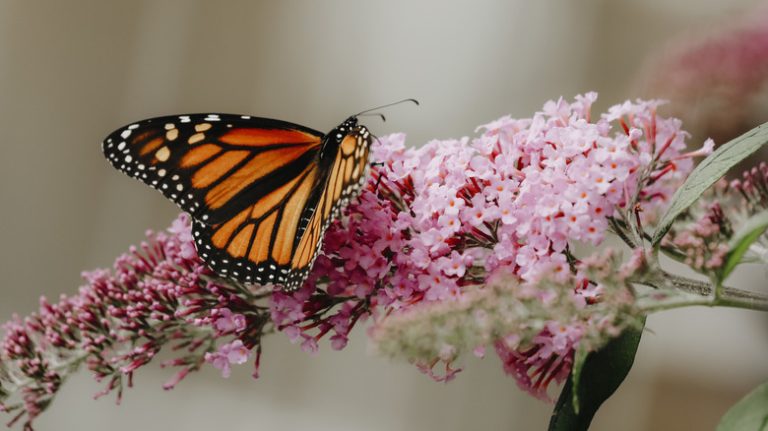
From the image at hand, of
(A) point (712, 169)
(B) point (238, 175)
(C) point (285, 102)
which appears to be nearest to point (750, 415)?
(A) point (712, 169)

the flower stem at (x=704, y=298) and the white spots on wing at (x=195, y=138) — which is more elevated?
the white spots on wing at (x=195, y=138)

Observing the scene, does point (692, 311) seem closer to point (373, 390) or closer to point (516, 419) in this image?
point (516, 419)

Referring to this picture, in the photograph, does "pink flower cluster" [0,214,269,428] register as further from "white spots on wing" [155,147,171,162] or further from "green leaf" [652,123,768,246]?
"green leaf" [652,123,768,246]

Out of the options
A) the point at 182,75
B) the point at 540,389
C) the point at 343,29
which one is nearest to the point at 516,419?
the point at 343,29

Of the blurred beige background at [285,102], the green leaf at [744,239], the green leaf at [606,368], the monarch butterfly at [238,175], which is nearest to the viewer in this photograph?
the green leaf at [744,239]

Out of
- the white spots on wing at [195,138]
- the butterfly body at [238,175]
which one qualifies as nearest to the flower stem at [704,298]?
the butterfly body at [238,175]

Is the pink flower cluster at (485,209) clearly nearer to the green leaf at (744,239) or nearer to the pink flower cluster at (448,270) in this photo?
the pink flower cluster at (448,270)

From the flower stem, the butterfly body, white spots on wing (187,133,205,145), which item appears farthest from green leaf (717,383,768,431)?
white spots on wing (187,133,205,145)
